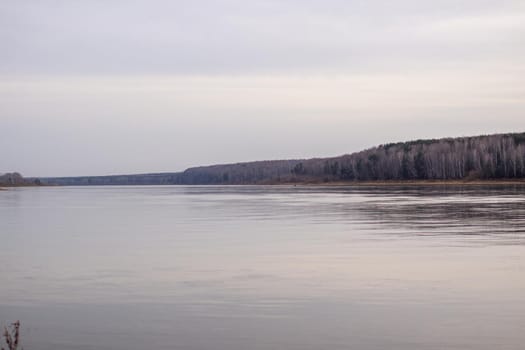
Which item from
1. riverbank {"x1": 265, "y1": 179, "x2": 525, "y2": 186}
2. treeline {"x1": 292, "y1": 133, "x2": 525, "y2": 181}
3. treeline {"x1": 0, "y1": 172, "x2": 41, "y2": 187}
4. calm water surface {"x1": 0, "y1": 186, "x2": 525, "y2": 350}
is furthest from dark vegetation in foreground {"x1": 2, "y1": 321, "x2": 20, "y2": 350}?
treeline {"x1": 0, "y1": 172, "x2": 41, "y2": 187}

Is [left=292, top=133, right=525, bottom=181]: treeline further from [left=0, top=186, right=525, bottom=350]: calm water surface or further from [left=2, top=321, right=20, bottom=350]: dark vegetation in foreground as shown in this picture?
[left=2, top=321, right=20, bottom=350]: dark vegetation in foreground

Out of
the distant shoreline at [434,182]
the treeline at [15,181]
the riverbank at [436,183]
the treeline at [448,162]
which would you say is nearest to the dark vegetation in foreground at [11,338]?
the riverbank at [436,183]

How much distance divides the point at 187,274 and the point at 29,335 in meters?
5.29

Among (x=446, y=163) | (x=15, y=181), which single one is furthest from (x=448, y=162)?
(x=15, y=181)

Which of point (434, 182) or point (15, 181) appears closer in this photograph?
point (434, 182)

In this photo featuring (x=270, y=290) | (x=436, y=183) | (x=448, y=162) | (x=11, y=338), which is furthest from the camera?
(x=448, y=162)

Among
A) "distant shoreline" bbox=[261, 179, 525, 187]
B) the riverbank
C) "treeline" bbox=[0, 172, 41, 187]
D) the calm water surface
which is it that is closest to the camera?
the calm water surface

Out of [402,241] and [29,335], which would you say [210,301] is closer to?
[29,335]

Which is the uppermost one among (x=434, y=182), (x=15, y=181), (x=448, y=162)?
(x=15, y=181)

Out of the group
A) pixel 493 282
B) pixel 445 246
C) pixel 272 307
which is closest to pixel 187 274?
pixel 272 307

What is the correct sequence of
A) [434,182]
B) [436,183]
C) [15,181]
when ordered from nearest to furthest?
[436,183]
[434,182]
[15,181]

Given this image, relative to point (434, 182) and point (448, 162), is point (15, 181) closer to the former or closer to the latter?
point (434, 182)

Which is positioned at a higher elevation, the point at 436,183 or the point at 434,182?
the point at 434,182

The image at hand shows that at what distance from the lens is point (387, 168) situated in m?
142
